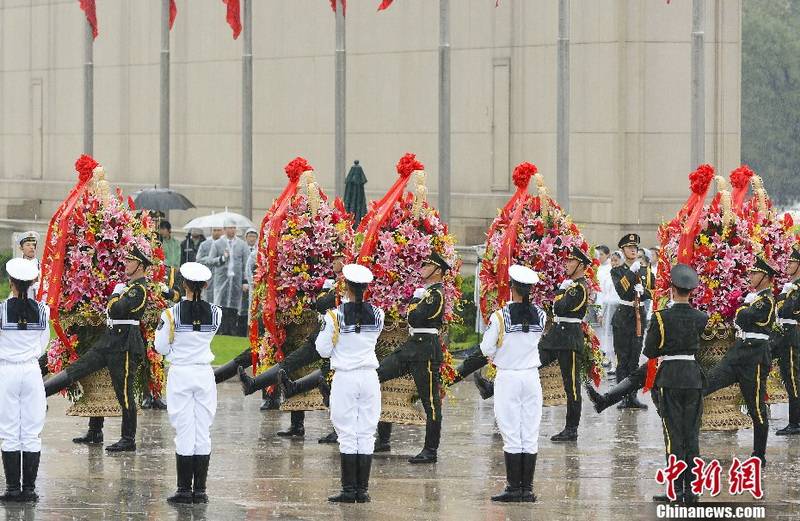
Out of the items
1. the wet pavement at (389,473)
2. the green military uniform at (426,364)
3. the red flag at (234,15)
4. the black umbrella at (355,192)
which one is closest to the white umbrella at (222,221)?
the black umbrella at (355,192)

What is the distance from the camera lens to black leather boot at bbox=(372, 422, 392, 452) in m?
16.2

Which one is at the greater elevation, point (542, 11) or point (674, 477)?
point (542, 11)

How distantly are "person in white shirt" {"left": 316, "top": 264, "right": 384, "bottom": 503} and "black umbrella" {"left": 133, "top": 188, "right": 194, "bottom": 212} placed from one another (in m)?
14.7

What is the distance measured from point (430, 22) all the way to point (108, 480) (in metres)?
17.0

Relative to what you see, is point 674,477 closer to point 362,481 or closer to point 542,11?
point 362,481

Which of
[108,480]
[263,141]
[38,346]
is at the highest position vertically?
[263,141]

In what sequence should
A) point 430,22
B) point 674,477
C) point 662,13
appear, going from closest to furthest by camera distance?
point 674,477 < point 662,13 < point 430,22

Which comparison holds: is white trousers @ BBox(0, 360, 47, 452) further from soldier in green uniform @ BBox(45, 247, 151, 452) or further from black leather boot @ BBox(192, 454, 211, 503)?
soldier in green uniform @ BBox(45, 247, 151, 452)

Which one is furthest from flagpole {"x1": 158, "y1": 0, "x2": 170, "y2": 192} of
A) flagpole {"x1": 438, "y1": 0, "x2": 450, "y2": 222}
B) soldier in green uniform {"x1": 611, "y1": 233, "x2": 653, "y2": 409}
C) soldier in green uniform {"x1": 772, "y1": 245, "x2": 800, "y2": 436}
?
soldier in green uniform {"x1": 772, "y1": 245, "x2": 800, "y2": 436}

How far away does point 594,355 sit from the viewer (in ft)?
57.5

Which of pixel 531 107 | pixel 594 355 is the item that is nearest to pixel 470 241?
pixel 531 107

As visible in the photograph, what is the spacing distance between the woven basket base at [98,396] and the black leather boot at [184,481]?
3.04m

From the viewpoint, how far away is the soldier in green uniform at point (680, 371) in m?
13.5

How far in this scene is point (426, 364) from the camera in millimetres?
15602
